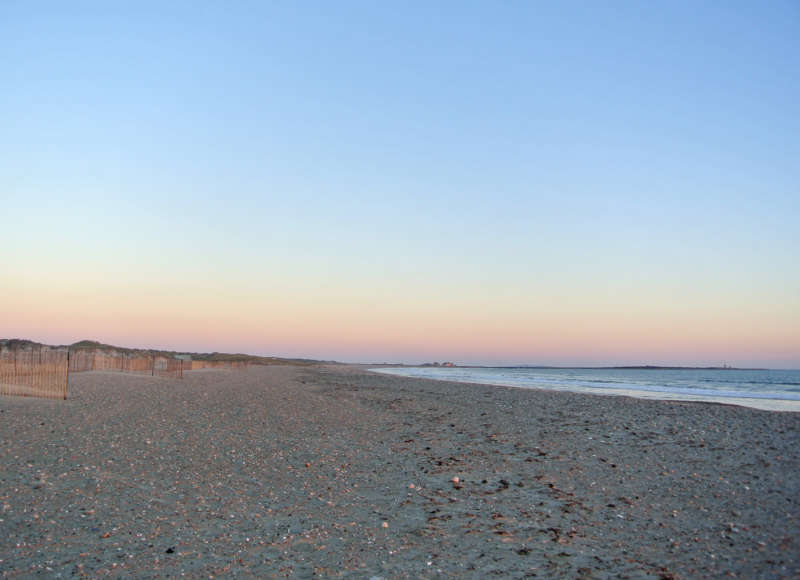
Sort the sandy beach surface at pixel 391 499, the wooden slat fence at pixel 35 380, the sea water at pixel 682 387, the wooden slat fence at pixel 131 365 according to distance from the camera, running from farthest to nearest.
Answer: the wooden slat fence at pixel 131 365 < the sea water at pixel 682 387 < the wooden slat fence at pixel 35 380 < the sandy beach surface at pixel 391 499

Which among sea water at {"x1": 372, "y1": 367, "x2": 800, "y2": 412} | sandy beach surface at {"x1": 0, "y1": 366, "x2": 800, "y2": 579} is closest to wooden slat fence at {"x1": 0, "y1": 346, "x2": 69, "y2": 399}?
sandy beach surface at {"x1": 0, "y1": 366, "x2": 800, "y2": 579}

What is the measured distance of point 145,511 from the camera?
786cm

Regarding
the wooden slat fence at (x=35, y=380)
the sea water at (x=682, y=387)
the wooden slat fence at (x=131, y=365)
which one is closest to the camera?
the wooden slat fence at (x=35, y=380)

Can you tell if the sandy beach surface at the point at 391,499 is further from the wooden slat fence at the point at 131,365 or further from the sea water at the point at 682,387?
the wooden slat fence at the point at 131,365

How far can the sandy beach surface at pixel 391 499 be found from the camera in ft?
20.9

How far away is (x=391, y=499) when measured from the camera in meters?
8.95

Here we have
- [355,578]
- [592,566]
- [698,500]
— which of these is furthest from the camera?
[698,500]

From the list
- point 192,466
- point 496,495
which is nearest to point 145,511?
point 192,466

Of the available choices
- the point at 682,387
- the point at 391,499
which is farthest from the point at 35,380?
the point at 682,387

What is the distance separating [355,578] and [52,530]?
11.6 feet

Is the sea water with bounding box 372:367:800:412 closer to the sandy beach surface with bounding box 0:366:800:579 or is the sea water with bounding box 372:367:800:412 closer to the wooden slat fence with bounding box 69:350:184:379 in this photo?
the sandy beach surface with bounding box 0:366:800:579

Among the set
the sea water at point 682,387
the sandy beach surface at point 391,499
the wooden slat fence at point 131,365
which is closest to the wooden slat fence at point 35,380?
the sandy beach surface at point 391,499

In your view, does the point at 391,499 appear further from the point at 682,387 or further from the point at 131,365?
the point at 131,365

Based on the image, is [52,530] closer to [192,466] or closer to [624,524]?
[192,466]
